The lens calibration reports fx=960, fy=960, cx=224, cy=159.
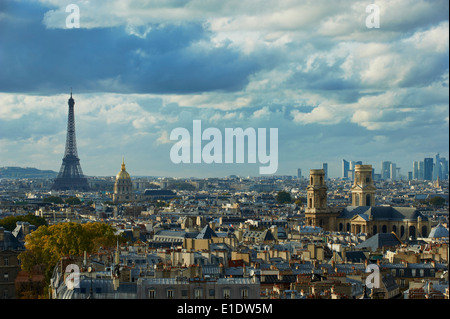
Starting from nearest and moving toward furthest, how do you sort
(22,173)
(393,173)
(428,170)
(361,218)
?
(361,218) → (22,173) → (428,170) → (393,173)

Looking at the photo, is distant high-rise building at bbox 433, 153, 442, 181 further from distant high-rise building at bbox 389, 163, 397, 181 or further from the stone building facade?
the stone building facade

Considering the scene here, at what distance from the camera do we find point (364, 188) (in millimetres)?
79625

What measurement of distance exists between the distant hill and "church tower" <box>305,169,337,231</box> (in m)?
31.3

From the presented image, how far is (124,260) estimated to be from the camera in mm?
27844

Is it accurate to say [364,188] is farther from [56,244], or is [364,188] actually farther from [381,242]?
[56,244]

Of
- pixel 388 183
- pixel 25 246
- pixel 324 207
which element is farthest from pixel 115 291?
pixel 388 183

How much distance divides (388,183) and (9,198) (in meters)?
84.9

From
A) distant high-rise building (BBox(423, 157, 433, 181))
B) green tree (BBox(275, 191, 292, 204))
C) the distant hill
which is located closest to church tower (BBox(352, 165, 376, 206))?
the distant hill

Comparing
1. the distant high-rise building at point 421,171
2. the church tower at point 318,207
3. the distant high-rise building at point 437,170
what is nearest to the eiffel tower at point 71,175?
the distant high-rise building at point 437,170

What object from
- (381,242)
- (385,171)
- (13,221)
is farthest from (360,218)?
(385,171)

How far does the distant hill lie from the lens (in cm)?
10314

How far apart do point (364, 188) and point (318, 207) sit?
8084mm

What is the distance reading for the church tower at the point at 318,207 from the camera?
7244 centimetres

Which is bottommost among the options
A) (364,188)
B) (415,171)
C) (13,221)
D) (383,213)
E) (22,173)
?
(13,221)
